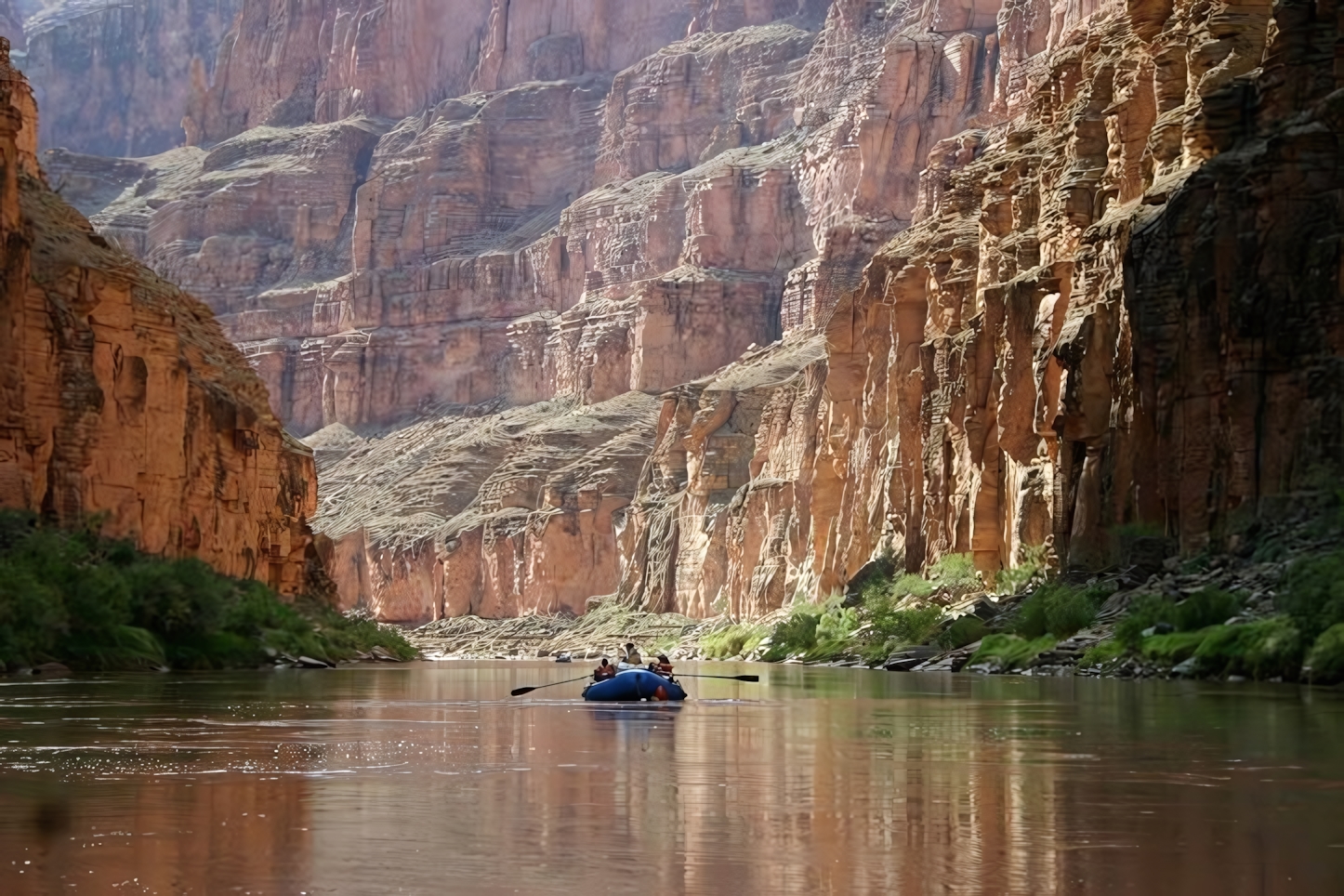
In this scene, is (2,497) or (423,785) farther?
(2,497)

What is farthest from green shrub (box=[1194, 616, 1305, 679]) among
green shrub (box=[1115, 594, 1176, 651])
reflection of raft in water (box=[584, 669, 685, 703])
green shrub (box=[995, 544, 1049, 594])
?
green shrub (box=[995, 544, 1049, 594])

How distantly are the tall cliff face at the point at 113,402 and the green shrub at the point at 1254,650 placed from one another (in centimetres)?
3503

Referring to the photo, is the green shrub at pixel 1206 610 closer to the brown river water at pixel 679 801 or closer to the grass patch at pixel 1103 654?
the grass patch at pixel 1103 654

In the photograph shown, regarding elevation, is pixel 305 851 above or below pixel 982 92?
below

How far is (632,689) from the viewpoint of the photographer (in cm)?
4259

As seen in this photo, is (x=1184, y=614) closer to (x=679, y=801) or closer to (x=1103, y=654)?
(x=1103, y=654)

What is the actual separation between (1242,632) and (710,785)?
29.2 metres

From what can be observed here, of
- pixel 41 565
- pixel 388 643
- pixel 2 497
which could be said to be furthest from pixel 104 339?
pixel 388 643

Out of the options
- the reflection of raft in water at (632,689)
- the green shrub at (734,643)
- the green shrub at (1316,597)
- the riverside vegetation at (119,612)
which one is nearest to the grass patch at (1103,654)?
the green shrub at (1316,597)

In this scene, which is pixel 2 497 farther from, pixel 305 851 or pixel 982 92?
pixel 982 92

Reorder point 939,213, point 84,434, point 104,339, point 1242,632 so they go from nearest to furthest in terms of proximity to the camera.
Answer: point 1242,632 → point 84,434 → point 104,339 → point 939,213

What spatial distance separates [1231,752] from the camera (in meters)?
24.8

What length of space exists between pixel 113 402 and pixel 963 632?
29.2m

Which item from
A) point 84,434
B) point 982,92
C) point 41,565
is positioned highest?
point 982,92
